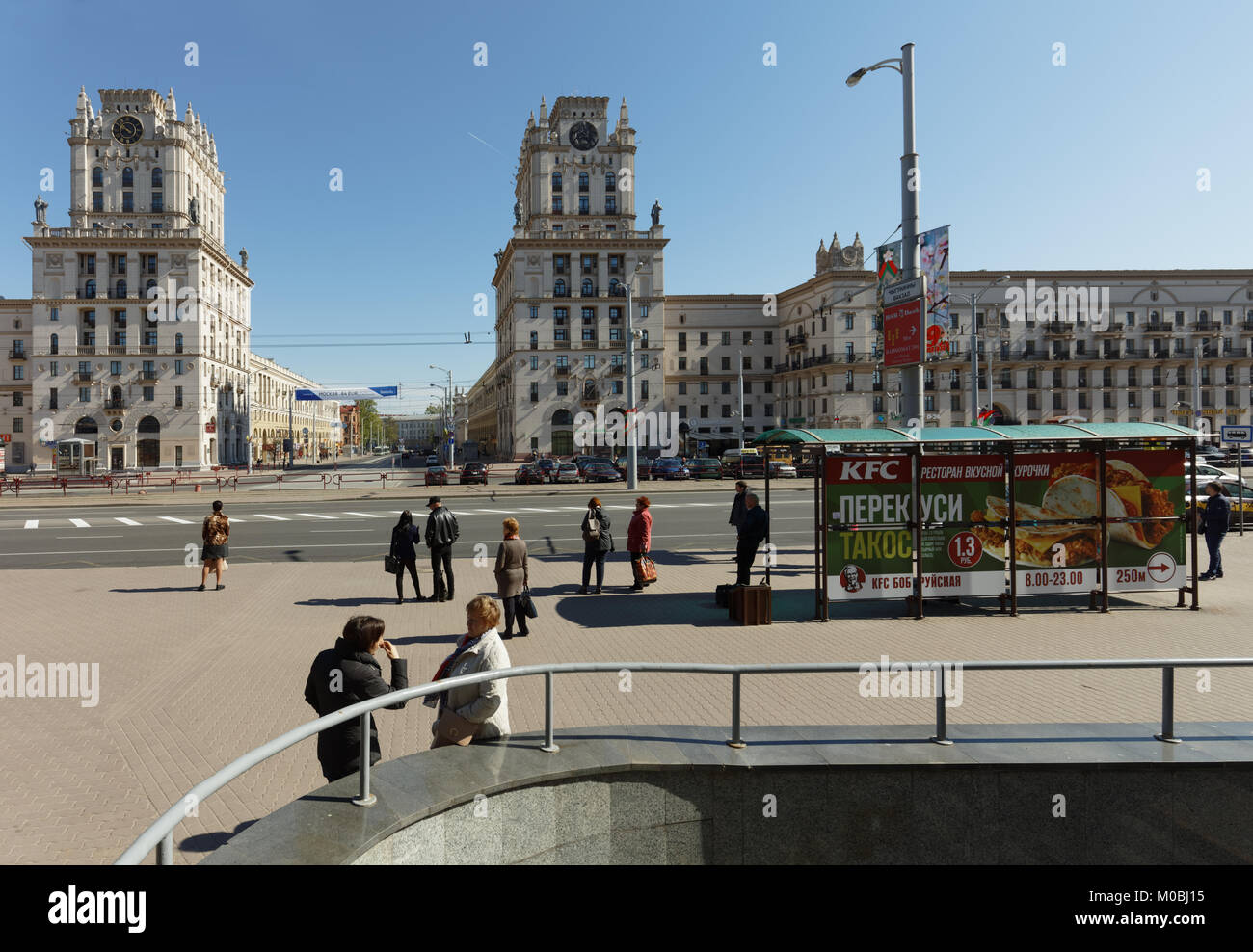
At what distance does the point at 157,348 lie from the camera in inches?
2975

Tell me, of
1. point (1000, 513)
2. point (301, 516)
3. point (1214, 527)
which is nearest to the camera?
point (1000, 513)

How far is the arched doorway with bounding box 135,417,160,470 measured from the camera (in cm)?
7606

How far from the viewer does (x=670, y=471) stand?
165 ft

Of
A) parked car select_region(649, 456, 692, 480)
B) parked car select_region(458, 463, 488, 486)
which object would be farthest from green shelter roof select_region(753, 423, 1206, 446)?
parked car select_region(649, 456, 692, 480)

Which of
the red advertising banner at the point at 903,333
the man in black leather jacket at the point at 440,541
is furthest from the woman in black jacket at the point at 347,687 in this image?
the red advertising banner at the point at 903,333

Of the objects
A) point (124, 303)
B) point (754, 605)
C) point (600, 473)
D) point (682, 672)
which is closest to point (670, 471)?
point (600, 473)

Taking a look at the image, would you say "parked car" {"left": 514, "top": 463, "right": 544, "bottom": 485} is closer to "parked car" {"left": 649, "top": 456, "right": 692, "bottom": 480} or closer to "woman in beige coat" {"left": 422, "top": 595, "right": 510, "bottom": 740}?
"parked car" {"left": 649, "top": 456, "right": 692, "bottom": 480}

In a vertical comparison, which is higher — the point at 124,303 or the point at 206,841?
the point at 124,303

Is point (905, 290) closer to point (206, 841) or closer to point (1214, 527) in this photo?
point (1214, 527)

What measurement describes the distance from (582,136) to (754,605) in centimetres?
7996

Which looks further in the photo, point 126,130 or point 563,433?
point 563,433

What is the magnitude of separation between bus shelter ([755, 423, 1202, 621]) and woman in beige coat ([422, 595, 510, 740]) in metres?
7.14

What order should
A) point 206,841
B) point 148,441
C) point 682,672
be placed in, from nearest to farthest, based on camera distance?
1. point 206,841
2. point 682,672
3. point 148,441
